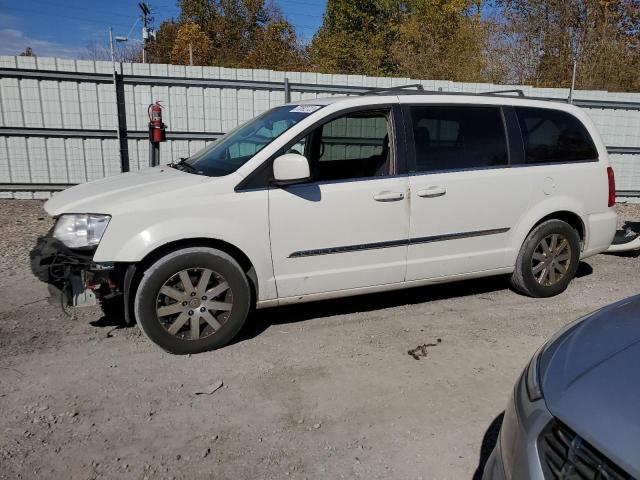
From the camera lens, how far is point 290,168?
12.3ft

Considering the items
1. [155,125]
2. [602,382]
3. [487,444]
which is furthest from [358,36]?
[602,382]

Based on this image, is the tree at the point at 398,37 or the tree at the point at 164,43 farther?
the tree at the point at 164,43

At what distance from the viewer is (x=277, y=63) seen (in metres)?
36.6

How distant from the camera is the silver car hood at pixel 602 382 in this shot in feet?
5.10

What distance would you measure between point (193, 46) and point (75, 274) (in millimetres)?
41172

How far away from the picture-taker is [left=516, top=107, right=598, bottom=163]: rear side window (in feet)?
15.9

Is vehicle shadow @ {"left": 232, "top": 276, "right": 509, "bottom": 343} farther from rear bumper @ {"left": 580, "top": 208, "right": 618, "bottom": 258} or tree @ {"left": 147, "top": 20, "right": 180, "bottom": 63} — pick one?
tree @ {"left": 147, "top": 20, "right": 180, "bottom": 63}

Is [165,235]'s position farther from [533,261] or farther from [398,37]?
[398,37]

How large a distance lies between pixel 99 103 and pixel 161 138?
1341 millimetres

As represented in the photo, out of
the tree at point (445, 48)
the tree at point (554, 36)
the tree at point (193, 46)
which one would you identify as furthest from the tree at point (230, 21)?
the tree at point (554, 36)

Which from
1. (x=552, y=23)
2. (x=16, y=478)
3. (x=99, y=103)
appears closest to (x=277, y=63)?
(x=552, y=23)

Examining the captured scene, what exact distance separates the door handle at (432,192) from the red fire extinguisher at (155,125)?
6.20 meters

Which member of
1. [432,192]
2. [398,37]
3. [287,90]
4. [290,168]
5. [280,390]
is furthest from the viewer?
[398,37]

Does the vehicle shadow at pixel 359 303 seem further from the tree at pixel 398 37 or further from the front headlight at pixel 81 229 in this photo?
the tree at pixel 398 37
